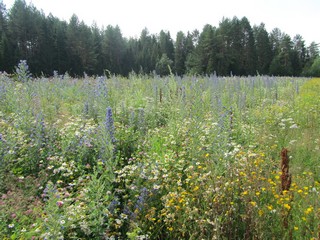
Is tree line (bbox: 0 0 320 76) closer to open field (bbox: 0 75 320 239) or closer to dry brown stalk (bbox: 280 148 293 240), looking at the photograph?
open field (bbox: 0 75 320 239)

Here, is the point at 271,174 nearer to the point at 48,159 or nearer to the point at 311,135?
the point at 311,135

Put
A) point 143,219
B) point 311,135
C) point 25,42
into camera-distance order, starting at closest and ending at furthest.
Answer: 1. point 143,219
2. point 311,135
3. point 25,42

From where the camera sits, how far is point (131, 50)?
179 feet

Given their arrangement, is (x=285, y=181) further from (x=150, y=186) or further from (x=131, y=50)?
(x=131, y=50)

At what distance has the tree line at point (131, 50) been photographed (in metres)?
35.2

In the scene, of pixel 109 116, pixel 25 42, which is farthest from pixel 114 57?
pixel 109 116

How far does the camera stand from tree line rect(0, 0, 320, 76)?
35219 mm

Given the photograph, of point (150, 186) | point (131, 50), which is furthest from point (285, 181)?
point (131, 50)

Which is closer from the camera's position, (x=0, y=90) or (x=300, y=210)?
(x=300, y=210)

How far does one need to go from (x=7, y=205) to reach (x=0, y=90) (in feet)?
13.5

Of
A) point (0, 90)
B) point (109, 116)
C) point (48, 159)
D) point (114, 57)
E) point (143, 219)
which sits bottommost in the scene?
Answer: point (143, 219)

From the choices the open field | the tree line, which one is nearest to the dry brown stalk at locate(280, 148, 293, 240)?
the open field

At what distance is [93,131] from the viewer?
3838 millimetres

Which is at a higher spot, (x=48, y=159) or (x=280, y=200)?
(x=48, y=159)
